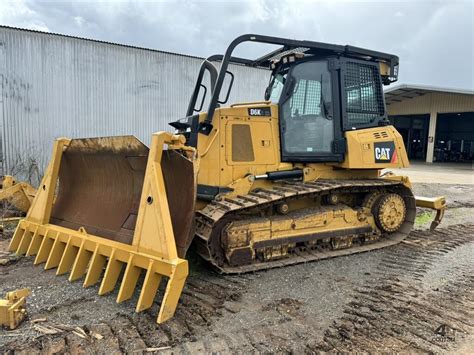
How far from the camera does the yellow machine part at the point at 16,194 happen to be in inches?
242

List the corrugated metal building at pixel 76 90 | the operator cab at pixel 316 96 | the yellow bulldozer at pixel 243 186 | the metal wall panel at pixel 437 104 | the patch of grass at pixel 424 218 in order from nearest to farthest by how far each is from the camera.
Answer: the yellow bulldozer at pixel 243 186 → the operator cab at pixel 316 96 → the patch of grass at pixel 424 218 → the corrugated metal building at pixel 76 90 → the metal wall panel at pixel 437 104

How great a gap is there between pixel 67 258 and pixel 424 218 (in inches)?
281

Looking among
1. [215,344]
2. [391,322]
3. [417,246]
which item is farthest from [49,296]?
[417,246]

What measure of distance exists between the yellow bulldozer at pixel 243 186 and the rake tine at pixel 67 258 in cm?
1

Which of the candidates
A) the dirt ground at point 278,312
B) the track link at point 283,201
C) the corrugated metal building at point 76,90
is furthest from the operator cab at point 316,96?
the corrugated metal building at point 76,90

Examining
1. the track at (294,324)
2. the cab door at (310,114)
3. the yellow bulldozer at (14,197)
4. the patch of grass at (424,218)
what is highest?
the cab door at (310,114)

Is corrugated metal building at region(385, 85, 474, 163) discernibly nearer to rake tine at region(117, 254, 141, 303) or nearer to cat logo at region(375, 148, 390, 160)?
cat logo at region(375, 148, 390, 160)

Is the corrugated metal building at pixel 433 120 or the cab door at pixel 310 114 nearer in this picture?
the cab door at pixel 310 114

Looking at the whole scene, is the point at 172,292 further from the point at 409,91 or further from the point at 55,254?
the point at 409,91

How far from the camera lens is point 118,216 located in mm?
4230

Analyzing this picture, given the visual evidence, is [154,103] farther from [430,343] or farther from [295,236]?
[430,343]

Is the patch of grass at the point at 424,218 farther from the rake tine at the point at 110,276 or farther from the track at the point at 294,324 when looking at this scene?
the rake tine at the point at 110,276

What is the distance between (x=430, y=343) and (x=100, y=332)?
273cm

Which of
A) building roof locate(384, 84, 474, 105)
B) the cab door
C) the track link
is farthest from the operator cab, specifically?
building roof locate(384, 84, 474, 105)
